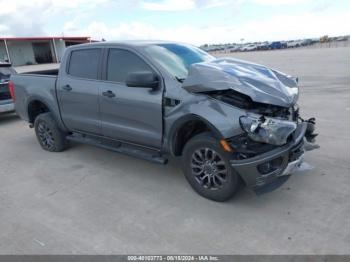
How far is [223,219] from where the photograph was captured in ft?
11.2

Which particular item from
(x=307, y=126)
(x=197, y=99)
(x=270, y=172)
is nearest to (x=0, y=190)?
(x=197, y=99)

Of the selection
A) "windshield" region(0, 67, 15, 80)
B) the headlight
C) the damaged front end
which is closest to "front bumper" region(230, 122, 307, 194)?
the damaged front end

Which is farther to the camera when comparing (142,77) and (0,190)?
(0,190)

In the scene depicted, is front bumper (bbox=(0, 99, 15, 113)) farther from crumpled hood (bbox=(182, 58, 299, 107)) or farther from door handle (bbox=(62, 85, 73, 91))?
crumpled hood (bbox=(182, 58, 299, 107))

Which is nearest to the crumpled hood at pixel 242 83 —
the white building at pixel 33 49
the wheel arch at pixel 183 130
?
the wheel arch at pixel 183 130

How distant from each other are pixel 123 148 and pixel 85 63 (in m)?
1.53

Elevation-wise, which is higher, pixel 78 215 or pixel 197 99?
pixel 197 99

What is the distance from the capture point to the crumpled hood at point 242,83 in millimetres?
3457

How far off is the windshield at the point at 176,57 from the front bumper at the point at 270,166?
4.70 feet

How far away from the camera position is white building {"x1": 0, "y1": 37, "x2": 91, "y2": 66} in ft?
144

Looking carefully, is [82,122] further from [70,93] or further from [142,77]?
[142,77]

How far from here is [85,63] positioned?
5.01 meters

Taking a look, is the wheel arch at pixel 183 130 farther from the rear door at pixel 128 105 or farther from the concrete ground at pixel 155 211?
the concrete ground at pixel 155 211

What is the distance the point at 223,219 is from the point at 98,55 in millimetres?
3033
